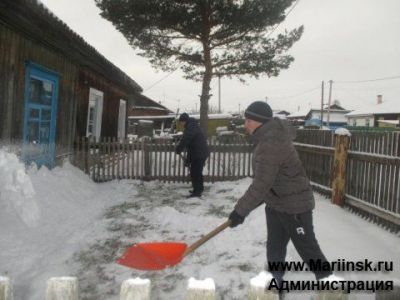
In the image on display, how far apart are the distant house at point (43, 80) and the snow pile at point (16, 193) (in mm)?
633

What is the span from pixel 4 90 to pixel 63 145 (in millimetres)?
3152

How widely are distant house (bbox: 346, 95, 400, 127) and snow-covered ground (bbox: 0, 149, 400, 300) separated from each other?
125 ft

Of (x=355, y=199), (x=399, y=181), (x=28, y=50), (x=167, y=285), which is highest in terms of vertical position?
(x=28, y=50)

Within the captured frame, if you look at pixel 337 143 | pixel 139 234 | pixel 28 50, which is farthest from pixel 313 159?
pixel 28 50

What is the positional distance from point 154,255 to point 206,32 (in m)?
14.6

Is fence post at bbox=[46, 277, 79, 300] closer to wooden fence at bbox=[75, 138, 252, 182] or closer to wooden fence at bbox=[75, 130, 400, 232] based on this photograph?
wooden fence at bbox=[75, 130, 400, 232]

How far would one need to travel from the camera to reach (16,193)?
567 centimetres

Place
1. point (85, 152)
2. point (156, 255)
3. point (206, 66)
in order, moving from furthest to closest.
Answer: point (206, 66) → point (85, 152) → point (156, 255)

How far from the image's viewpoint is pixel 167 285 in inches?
152

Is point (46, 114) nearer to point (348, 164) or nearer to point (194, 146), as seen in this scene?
point (194, 146)

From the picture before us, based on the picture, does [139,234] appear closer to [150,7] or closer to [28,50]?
[28,50]

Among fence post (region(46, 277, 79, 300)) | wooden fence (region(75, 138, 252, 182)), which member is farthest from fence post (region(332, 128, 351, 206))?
fence post (region(46, 277, 79, 300))

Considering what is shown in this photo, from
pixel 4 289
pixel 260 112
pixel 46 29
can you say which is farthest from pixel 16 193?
pixel 4 289

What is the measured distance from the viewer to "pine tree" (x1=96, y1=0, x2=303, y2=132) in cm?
1491
